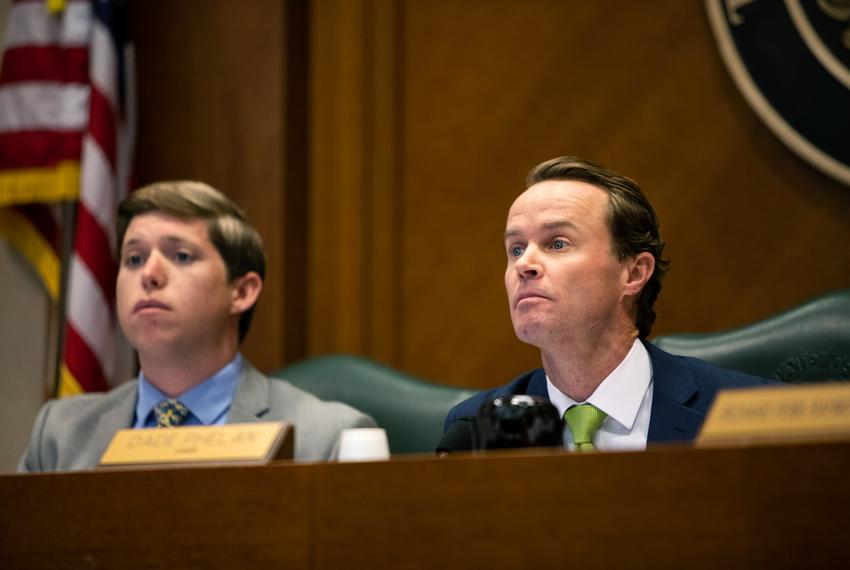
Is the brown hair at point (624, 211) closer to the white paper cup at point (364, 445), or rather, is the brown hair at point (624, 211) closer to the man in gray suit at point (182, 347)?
the man in gray suit at point (182, 347)

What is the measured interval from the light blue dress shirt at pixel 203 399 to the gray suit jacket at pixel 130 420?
31 mm

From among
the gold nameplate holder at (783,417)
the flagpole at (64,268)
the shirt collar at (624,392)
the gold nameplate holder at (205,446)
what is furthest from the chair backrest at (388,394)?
the gold nameplate holder at (783,417)

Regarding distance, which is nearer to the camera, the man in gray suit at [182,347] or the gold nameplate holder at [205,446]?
the gold nameplate holder at [205,446]

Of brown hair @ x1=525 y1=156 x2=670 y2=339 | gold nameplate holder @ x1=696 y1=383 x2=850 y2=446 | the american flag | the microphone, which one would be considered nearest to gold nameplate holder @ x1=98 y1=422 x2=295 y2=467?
the microphone

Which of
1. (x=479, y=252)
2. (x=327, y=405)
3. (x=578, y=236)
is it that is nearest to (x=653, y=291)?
(x=578, y=236)

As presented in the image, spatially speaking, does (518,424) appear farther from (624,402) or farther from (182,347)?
A: (182,347)

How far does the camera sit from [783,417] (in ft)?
3.89

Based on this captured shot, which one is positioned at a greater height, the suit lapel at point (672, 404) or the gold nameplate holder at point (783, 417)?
→ the gold nameplate holder at point (783, 417)

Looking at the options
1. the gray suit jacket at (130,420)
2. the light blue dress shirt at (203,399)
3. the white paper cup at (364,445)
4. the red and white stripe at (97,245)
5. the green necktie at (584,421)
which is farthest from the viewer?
the red and white stripe at (97,245)

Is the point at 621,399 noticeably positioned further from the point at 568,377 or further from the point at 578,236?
the point at 578,236

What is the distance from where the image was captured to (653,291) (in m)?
2.54

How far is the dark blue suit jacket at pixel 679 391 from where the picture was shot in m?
2.12

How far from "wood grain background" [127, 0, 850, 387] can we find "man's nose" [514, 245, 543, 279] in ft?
3.87

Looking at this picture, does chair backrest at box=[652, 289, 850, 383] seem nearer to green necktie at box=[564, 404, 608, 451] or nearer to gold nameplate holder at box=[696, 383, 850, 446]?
green necktie at box=[564, 404, 608, 451]
